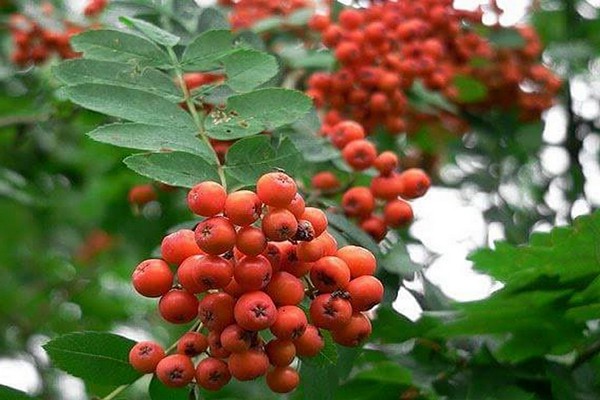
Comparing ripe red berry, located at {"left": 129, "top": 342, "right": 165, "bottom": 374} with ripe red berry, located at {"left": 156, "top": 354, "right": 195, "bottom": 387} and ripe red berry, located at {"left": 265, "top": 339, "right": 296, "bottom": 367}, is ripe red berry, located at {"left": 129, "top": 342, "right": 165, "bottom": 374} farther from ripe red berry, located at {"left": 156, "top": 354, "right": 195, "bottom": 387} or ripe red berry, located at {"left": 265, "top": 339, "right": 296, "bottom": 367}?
ripe red berry, located at {"left": 265, "top": 339, "right": 296, "bottom": 367}

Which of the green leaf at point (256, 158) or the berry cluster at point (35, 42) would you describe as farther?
the berry cluster at point (35, 42)

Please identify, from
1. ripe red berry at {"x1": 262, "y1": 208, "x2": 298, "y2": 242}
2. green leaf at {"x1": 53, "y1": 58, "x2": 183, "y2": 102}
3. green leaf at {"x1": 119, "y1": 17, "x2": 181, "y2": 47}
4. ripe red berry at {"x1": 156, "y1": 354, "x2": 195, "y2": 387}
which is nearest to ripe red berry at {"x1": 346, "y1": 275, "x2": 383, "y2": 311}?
ripe red berry at {"x1": 262, "y1": 208, "x2": 298, "y2": 242}

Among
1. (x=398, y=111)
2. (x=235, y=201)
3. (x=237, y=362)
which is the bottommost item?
(x=398, y=111)

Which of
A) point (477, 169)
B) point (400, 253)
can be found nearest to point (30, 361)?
point (477, 169)

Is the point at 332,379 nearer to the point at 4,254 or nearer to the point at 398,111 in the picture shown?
the point at 398,111

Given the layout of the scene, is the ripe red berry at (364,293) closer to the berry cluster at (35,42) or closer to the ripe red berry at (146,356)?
the ripe red berry at (146,356)

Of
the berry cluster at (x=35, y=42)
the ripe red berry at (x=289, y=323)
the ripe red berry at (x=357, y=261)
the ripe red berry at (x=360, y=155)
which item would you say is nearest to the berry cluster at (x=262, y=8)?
the berry cluster at (x=35, y=42)

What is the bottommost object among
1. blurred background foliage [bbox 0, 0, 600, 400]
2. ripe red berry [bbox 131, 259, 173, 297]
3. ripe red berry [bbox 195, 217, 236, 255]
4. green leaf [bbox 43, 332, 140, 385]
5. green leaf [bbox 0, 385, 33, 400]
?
blurred background foliage [bbox 0, 0, 600, 400]
